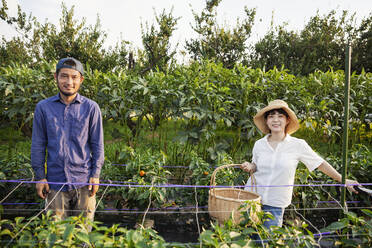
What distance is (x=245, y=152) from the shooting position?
3.08m

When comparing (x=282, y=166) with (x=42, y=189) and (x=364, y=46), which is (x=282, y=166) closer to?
(x=42, y=189)

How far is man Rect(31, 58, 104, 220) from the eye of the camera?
175cm

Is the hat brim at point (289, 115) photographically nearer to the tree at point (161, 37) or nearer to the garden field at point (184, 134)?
the garden field at point (184, 134)

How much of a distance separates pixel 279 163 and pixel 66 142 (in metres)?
1.48

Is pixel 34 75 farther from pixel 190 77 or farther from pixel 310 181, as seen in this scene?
pixel 310 181

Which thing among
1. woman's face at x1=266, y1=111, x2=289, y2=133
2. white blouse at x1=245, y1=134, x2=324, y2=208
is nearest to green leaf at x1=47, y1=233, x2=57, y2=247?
white blouse at x1=245, y1=134, x2=324, y2=208

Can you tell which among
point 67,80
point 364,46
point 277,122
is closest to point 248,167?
point 277,122

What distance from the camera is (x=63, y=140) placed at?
1.75 metres

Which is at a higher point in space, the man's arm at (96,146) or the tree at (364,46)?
the tree at (364,46)

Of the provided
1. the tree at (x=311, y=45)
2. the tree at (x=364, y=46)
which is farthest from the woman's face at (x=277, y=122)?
the tree at (x=364, y=46)

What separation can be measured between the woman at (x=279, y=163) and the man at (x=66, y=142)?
1124 mm

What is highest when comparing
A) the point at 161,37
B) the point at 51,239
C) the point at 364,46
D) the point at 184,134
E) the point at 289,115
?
the point at 364,46

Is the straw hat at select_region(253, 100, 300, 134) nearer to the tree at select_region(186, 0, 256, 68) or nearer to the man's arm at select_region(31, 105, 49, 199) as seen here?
the man's arm at select_region(31, 105, 49, 199)

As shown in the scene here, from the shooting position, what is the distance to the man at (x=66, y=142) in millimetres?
1747
